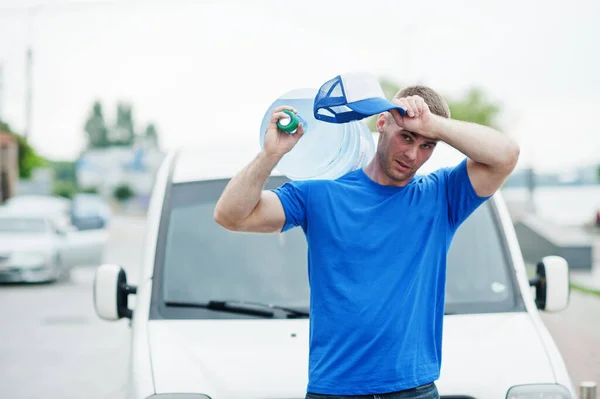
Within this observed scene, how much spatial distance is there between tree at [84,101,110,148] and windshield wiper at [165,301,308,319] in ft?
472

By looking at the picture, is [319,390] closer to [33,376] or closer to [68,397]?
[68,397]

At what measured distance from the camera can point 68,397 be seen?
839 centimetres

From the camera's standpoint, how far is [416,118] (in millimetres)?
2711

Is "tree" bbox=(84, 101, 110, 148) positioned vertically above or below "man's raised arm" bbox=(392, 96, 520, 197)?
above

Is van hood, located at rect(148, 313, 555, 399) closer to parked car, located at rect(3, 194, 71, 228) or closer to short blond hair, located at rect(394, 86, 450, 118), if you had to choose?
short blond hair, located at rect(394, 86, 450, 118)

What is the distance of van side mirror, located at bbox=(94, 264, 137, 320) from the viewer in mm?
4195

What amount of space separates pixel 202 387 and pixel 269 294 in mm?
803

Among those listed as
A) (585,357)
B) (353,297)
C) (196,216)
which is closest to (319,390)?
(353,297)

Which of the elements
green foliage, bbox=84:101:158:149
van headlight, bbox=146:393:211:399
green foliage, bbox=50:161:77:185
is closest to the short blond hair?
van headlight, bbox=146:393:211:399

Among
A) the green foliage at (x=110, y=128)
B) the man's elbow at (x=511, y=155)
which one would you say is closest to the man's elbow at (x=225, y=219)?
the man's elbow at (x=511, y=155)

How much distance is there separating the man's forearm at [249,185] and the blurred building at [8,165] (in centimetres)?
5640

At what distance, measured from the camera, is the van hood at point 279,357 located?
11.3 feet

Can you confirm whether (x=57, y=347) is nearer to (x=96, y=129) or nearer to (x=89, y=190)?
(x=89, y=190)

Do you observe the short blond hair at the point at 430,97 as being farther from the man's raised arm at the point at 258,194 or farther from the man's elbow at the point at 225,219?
the man's elbow at the point at 225,219
